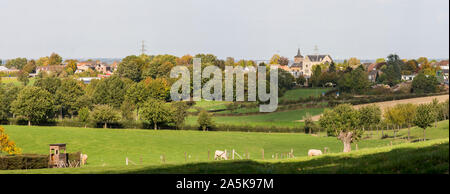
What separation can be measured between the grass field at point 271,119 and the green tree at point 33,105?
27.2 meters

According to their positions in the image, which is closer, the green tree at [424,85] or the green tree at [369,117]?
the green tree at [369,117]

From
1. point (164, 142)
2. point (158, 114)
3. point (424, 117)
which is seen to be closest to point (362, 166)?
point (424, 117)

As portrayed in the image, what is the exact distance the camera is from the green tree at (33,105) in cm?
9812

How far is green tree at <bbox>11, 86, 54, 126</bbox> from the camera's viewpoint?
322ft

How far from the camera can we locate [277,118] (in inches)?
4190

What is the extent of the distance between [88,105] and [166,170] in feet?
315

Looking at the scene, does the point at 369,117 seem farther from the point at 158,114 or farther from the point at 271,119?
the point at 158,114

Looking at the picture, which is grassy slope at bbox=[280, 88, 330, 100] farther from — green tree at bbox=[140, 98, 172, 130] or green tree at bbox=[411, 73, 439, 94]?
green tree at bbox=[140, 98, 172, 130]

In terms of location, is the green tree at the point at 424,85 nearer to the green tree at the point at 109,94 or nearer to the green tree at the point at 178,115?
the green tree at the point at 178,115

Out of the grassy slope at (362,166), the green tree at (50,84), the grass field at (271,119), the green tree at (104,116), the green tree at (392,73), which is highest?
the green tree at (392,73)

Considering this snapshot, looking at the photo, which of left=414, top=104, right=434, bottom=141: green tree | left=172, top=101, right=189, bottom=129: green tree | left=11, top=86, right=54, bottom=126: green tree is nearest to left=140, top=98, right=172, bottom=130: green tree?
left=172, top=101, right=189, bottom=129: green tree

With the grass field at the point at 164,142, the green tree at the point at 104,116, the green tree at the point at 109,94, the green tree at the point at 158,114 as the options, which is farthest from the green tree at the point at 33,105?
the green tree at the point at 158,114

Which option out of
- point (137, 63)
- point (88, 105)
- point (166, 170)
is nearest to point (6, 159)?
point (166, 170)
